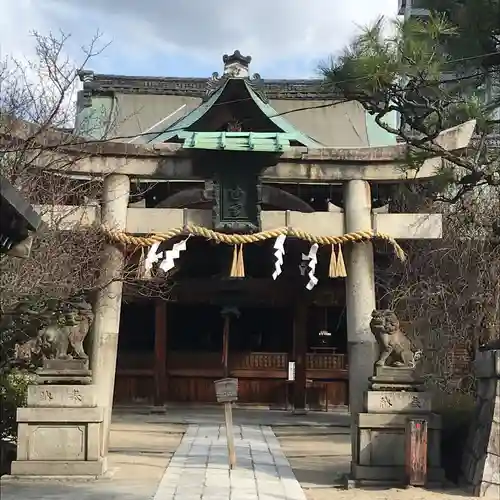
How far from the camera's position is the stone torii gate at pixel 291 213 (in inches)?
499

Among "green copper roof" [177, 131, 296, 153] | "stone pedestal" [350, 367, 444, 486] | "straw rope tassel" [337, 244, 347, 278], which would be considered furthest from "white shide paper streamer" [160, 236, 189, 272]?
"stone pedestal" [350, 367, 444, 486]

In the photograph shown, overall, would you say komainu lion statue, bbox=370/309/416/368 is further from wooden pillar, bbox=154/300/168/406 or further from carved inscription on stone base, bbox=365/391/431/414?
wooden pillar, bbox=154/300/168/406

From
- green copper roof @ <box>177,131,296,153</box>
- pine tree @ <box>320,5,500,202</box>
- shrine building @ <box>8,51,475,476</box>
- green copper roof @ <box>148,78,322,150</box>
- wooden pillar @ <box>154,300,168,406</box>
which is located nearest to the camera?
pine tree @ <box>320,5,500,202</box>

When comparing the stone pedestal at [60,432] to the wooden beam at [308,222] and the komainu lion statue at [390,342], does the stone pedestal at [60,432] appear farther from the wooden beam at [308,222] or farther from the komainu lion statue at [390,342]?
the komainu lion statue at [390,342]

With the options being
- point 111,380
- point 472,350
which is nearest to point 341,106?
point 472,350

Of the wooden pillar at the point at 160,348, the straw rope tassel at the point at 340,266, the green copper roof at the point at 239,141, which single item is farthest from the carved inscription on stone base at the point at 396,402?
the wooden pillar at the point at 160,348

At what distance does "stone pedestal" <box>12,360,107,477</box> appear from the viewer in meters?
11.2

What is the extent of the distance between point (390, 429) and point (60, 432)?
4.60 meters

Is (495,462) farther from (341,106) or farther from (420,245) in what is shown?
(341,106)

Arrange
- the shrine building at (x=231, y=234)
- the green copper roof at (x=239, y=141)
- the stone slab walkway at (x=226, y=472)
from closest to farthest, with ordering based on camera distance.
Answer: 1. the stone slab walkway at (x=226, y=472)
2. the shrine building at (x=231, y=234)
3. the green copper roof at (x=239, y=141)

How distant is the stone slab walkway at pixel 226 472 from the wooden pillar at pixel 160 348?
4633mm

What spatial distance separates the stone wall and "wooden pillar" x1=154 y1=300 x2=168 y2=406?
11.4m

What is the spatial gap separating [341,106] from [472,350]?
839cm

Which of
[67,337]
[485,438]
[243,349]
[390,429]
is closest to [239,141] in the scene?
[67,337]
